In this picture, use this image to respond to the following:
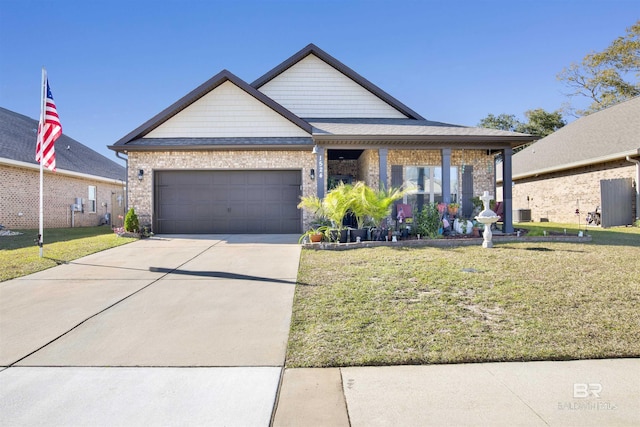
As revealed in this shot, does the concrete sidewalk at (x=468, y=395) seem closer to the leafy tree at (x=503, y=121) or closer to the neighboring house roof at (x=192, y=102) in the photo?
the neighboring house roof at (x=192, y=102)

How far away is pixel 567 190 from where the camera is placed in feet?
56.1

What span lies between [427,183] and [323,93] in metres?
5.98

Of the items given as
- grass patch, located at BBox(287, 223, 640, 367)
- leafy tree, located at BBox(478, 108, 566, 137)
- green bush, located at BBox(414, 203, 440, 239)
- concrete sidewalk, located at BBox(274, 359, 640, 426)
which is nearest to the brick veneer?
green bush, located at BBox(414, 203, 440, 239)

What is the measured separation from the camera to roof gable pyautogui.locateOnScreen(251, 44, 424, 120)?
Answer: 14570mm

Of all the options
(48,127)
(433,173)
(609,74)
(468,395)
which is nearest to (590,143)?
(433,173)

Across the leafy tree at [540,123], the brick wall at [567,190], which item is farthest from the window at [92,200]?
the leafy tree at [540,123]

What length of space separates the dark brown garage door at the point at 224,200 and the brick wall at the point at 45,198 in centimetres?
Result: 661

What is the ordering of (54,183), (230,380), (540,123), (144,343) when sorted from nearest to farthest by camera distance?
(230,380) < (144,343) < (54,183) < (540,123)

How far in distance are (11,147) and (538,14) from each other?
2194 centimetres

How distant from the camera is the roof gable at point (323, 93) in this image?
14.6m

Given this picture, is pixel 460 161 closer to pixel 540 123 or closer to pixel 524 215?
pixel 524 215

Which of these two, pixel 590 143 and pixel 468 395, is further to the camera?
pixel 590 143

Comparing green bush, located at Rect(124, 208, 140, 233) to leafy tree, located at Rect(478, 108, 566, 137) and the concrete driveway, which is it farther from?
leafy tree, located at Rect(478, 108, 566, 137)

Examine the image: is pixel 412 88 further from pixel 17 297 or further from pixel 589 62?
pixel 17 297
